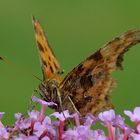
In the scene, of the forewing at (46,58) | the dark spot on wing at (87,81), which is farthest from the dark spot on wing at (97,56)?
the forewing at (46,58)

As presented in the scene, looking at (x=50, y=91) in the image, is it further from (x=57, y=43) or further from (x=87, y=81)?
(x=57, y=43)

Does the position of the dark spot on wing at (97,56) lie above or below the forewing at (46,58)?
below

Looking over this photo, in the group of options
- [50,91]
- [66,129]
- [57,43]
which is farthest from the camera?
[57,43]

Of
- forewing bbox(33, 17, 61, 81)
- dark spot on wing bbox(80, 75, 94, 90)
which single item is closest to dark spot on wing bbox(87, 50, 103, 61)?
dark spot on wing bbox(80, 75, 94, 90)

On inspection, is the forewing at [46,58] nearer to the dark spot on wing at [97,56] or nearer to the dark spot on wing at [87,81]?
the dark spot on wing at [87,81]

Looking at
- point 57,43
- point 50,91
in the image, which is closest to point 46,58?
point 50,91

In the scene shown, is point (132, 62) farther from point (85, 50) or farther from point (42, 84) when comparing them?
point (42, 84)

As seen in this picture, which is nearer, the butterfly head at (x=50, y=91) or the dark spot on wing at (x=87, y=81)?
the butterfly head at (x=50, y=91)
